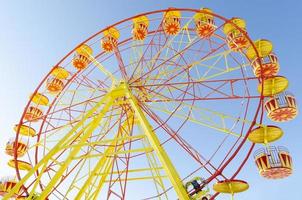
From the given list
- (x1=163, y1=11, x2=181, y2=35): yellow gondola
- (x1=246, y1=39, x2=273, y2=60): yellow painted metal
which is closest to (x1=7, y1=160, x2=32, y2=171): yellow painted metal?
(x1=163, y1=11, x2=181, y2=35): yellow gondola

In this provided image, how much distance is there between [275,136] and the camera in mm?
11766

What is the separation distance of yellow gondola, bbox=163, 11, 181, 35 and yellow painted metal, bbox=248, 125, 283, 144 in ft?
17.4

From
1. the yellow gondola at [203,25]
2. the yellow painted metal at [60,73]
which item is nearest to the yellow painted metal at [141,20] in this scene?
the yellow gondola at [203,25]

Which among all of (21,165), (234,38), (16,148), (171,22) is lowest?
(21,165)

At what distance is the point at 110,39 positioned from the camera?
14102 millimetres

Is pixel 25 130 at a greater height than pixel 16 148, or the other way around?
pixel 25 130

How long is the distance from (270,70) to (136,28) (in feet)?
17.9

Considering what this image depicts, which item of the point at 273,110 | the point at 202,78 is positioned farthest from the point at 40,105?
the point at 273,110

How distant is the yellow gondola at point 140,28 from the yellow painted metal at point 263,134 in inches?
232

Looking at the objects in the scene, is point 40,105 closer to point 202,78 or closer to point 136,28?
point 136,28

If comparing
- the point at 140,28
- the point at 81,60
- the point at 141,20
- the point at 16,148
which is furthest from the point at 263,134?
the point at 16,148

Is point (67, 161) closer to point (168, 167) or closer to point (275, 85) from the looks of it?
point (168, 167)

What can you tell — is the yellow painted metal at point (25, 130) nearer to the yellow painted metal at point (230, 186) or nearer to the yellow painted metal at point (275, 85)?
the yellow painted metal at point (230, 186)

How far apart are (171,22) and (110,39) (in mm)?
2500
